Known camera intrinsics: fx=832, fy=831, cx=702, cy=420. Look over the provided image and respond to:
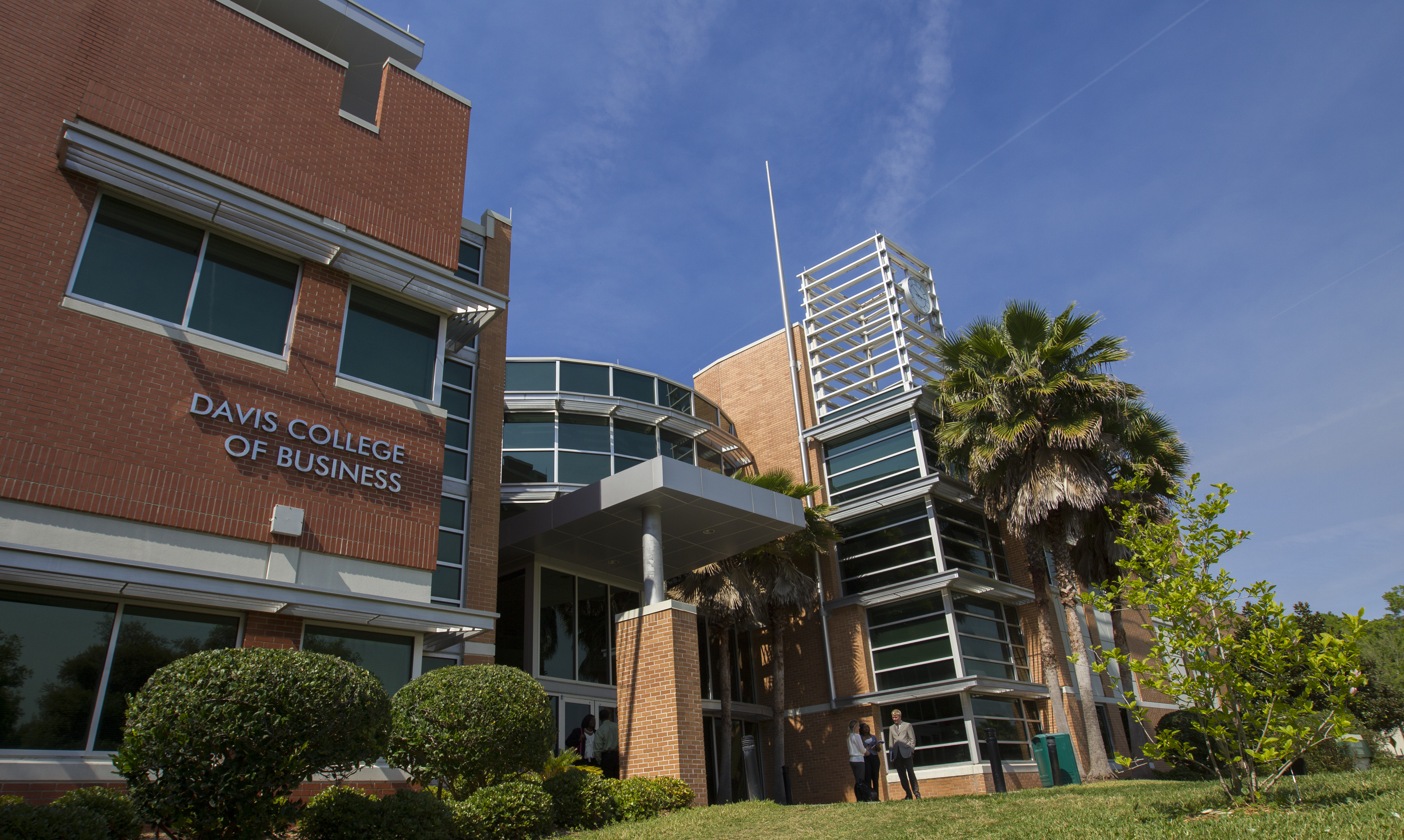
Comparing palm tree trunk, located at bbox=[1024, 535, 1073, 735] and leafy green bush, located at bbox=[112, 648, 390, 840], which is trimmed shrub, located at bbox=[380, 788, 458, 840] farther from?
palm tree trunk, located at bbox=[1024, 535, 1073, 735]

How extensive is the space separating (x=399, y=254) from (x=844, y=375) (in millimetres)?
16467

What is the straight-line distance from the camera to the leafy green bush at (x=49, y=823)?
6.39 m

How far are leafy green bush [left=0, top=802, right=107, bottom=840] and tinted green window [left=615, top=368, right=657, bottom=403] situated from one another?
15.9 meters

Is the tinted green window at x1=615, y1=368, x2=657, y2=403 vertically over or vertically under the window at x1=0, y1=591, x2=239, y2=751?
over

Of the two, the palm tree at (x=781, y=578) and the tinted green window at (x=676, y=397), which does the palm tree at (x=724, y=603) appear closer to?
the palm tree at (x=781, y=578)

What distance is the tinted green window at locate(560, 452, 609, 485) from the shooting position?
66.5 ft

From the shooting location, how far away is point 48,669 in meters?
9.22

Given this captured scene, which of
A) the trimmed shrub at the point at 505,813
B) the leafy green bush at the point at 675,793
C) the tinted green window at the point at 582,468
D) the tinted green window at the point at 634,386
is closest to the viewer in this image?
the trimmed shrub at the point at 505,813

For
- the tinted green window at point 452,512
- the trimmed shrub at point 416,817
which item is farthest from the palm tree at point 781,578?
the trimmed shrub at point 416,817

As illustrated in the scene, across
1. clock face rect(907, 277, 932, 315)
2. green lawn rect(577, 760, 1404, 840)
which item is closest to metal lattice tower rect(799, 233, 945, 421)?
clock face rect(907, 277, 932, 315)

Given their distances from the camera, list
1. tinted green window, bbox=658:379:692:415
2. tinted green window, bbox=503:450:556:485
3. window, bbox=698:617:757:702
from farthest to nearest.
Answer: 1. tinted green window, bbox=658:379:692:415
2. window, bbox=698:617:757:702
3. tinted green window, bbox=503:450:556:485

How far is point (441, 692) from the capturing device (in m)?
10.2

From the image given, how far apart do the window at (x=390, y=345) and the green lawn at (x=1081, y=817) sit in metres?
7.53

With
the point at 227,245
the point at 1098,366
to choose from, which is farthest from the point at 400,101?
the point at 1098,366
